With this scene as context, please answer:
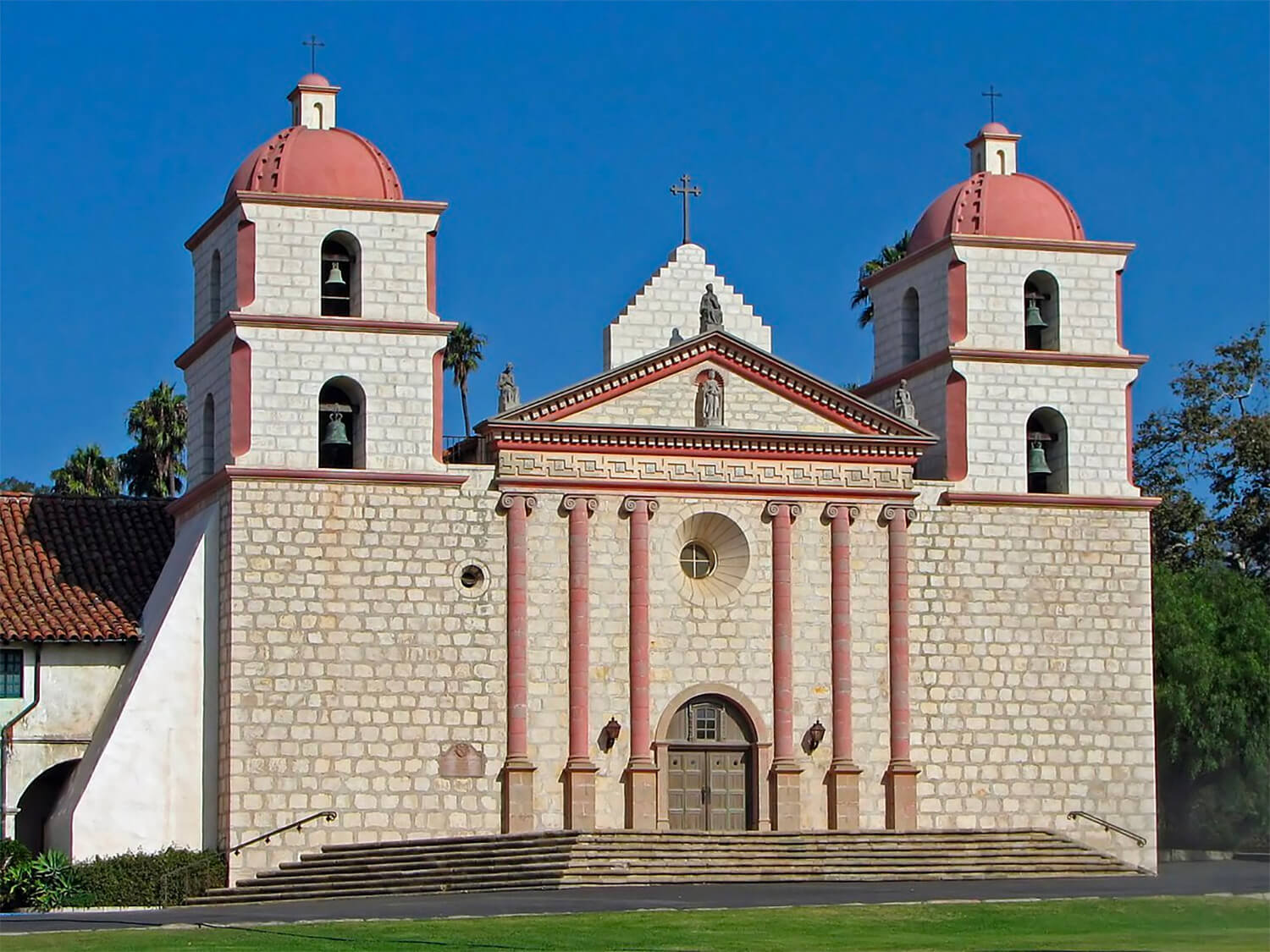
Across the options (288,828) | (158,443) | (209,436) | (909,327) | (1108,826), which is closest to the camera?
(288,828)

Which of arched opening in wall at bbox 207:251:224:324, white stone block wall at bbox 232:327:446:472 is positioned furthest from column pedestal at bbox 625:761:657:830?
arched opening in wall at bbox 207:251:224:324

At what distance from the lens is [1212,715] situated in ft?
168

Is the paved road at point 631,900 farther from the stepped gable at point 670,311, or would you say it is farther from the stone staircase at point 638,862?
the stepped gable at point 670,311

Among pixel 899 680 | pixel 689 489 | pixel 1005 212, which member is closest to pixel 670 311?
pixel 689 489

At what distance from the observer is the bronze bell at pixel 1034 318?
4694 centimetres

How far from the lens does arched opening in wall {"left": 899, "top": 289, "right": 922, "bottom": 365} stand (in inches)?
1900

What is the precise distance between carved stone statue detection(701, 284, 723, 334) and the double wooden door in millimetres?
7259

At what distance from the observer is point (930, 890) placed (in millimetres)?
38125

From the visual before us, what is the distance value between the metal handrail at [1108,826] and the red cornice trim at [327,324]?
44.6 ft

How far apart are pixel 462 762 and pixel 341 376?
6.66m

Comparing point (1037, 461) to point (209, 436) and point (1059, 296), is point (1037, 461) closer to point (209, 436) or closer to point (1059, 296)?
point (1059, 296)

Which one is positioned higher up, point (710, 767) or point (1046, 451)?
point (1046, 451)

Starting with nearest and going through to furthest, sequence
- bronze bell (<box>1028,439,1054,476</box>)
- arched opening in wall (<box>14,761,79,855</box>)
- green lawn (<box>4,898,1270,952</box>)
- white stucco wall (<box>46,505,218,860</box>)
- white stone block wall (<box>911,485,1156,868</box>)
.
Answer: green lawn (<box>4,898,1270,952</box>) < white stucco wall (<box>46,505,218,860</box>) < white stone block wall (<box>911,485,1156,868</box>) < arched opening in wall (<box>14,761,79,855</box>) < bronze bell (<box>1028,439,1054,476</box>)

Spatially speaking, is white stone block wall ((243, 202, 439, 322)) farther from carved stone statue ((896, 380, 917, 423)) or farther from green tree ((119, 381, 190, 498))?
green tree ((119, 381, 190, 498))
